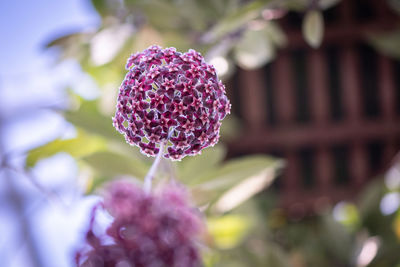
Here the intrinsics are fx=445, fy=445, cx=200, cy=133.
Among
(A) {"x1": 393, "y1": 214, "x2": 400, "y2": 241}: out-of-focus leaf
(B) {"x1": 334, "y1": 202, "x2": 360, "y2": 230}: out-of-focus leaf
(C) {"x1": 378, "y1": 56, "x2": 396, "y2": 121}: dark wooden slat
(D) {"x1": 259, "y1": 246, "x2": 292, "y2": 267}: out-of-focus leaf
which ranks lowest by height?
(B) {"x1": 334, "y1": 202, "x2": 360, "y2": 230}: out-of-focus leaf

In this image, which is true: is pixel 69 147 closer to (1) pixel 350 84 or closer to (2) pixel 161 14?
(2) pixel 161 14

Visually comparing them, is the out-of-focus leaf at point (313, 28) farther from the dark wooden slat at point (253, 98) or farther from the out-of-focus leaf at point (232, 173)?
the dark wooden slat at point (253, 98)

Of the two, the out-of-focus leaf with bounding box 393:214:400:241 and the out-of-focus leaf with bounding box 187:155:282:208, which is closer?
the out-of-focus leaf with bounding box 187:155:282:208

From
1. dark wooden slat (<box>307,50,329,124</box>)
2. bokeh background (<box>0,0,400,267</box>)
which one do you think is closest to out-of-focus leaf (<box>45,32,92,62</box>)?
bokeh background (<box>0,0,400,267</box>)

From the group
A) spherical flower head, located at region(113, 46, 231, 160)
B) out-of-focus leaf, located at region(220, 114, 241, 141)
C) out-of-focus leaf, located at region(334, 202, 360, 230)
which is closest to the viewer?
spherical flower head, located at region(113, 46, 231, 160)

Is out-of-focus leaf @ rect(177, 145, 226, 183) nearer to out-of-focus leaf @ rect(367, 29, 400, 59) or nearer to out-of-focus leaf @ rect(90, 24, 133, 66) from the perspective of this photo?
out-of-focus leaf @ rect(90, 24, 133, 66)
